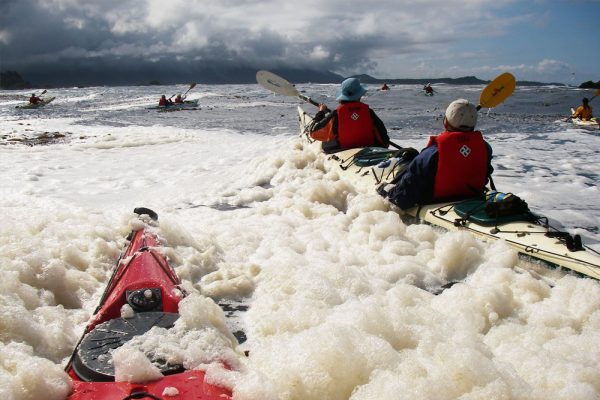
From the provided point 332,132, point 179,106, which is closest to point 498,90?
point 332,132

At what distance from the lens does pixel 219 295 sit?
163 inches

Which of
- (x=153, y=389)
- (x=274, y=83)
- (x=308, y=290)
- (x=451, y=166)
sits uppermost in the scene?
(x=274, y=83)

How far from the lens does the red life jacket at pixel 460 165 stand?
16.6 ft

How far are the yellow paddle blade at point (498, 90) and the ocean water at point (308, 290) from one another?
1605mm

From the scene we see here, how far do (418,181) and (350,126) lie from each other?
9.80 ft

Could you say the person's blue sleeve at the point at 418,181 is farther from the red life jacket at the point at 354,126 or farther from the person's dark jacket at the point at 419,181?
the red life jacket at the point at 354,126

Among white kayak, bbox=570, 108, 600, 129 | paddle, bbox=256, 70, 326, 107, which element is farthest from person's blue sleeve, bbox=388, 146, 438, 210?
white kayak, bbox=570, 108, 600, 129

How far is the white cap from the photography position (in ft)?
16.3

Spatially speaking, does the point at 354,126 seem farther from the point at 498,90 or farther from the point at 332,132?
the point at 498,90

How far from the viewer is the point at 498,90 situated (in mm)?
7543

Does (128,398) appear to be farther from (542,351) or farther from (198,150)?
(198,150)

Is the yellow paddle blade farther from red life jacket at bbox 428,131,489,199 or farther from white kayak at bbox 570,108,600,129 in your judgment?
white kayak at bbox 570,108,600,129

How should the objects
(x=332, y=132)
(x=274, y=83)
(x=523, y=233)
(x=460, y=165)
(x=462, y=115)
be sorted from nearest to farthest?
(x=523, y=233)
(x=462, y=115)
(x=460, y=165)
(x=332, y=132)
(x=274, y=83)

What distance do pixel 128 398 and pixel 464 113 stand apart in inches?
169
